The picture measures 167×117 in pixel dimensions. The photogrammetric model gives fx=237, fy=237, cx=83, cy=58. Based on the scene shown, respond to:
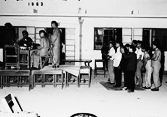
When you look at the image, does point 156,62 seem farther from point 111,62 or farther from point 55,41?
point 55,41

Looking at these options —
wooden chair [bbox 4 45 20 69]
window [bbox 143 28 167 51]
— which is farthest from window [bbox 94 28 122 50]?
wooden chair [bbox 4 45 20 69]

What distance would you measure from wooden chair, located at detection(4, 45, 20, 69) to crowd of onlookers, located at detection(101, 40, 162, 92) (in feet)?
10.5

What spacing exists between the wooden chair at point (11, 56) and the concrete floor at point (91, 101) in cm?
83

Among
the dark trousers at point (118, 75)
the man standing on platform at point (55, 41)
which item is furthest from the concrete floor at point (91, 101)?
the man standing on platform at point (55, 41)

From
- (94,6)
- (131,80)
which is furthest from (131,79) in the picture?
(94,6)

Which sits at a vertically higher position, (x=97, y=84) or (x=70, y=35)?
(x=70, y=35)

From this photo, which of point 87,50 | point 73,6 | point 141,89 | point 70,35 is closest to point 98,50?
point 87,50

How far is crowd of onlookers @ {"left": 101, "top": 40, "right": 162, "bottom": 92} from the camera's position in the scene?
24.1 feet

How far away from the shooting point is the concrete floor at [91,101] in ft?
17.7

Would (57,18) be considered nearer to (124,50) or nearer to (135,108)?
(124,50)

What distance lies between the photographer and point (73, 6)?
478 inches

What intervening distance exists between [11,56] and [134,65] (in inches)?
158

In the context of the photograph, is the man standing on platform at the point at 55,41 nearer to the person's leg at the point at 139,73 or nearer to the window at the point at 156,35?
the person's leg at the point at 139,73

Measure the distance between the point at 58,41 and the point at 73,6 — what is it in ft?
14.6
